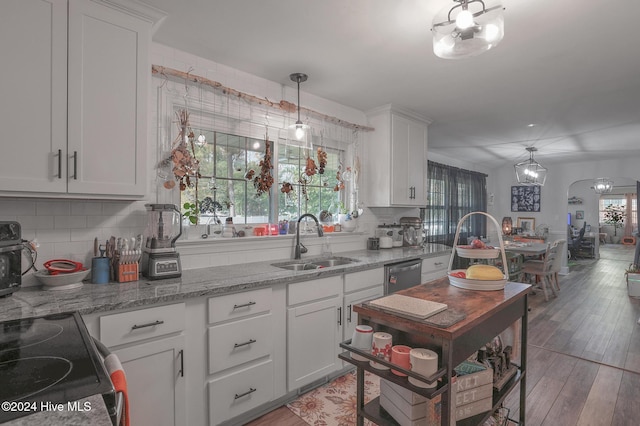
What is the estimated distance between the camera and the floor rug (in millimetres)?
2164

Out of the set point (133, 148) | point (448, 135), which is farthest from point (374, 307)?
point (448, 135)

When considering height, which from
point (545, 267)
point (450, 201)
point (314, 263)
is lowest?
point (545, 267)

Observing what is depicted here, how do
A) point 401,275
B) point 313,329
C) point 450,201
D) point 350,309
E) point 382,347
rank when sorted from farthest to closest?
point 450,201, point 401,275, point 350,309, point 313,329, point 382,347

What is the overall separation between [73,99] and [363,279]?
2280 millimetres

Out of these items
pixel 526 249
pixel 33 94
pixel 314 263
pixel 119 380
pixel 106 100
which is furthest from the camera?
pixel 526 249

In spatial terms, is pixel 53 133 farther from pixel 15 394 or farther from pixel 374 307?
pixel 374 307

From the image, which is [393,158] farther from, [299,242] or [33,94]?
[33,94]

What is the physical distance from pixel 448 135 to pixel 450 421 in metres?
4.43

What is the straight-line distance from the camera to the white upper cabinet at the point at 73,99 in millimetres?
1584

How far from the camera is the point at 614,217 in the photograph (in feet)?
47.3

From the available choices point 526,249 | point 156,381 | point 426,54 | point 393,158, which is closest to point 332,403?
point 156,381

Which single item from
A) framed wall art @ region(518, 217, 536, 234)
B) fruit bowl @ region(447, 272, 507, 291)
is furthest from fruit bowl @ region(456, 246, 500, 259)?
framed wall art @ region(518, 217, 536, 234)

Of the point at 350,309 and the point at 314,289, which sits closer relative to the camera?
the point at 314,289

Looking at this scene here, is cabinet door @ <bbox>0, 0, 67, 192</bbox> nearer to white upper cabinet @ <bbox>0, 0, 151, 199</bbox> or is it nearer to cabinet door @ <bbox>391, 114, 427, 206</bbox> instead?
white upper cabinet @ <bbox>0, 0, 151, 199</bbox>
